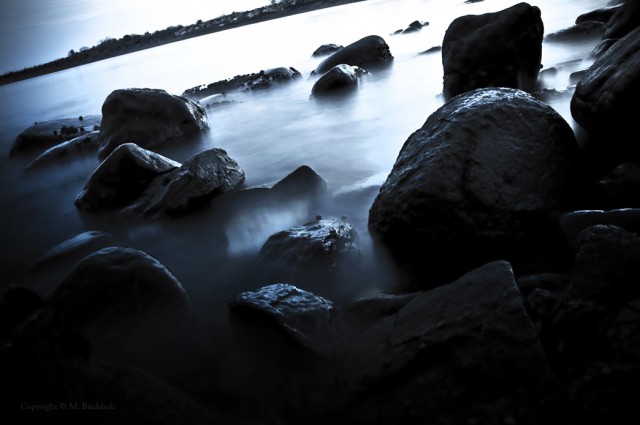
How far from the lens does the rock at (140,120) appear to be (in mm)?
6680

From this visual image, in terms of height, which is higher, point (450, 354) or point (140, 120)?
point (140, 120)

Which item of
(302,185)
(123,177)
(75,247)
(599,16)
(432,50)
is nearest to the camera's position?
(75,247)

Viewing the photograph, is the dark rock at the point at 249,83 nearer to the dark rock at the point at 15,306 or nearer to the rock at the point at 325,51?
the rock at the point at 325,51

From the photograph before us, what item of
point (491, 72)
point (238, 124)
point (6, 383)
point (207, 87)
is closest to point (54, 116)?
point (207, 87)

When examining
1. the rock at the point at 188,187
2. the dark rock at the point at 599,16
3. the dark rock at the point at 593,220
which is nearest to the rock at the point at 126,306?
the rock at the point at 188,187

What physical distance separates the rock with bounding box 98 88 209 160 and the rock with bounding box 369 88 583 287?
5178 millimetres

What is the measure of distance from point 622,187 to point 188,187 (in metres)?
3.50

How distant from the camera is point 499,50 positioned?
5.38m

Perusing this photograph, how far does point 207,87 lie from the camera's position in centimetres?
1297

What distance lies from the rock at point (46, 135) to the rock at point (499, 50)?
7.93 m

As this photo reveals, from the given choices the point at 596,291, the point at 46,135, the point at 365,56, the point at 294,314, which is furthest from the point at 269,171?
the point at 46,135

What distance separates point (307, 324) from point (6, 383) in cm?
121

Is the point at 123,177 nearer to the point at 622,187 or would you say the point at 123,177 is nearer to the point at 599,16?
the point at 622,187

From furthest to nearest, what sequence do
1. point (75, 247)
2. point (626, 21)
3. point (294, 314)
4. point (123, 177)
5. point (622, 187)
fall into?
point (626, 21)
point (123, 177)
point (75, 247)
point (622, 187)
point (294, 314)
